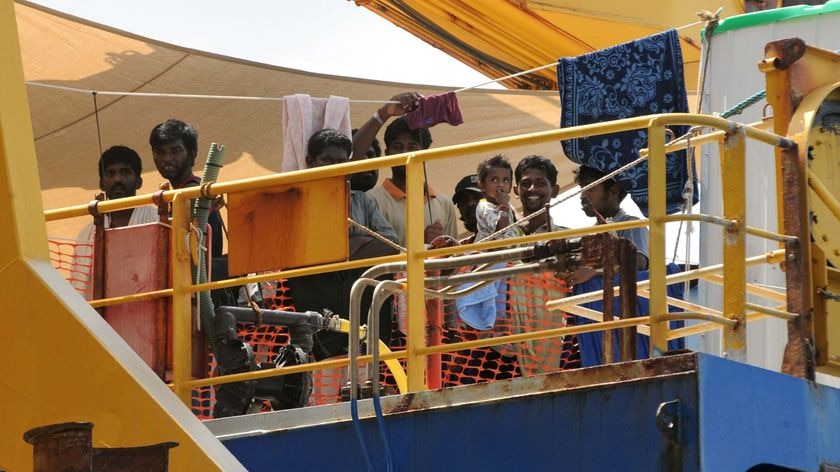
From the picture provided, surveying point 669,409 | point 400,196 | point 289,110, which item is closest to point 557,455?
point 669,409

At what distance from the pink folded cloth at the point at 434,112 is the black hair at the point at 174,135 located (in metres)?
1.47

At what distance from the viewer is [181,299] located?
688 cm

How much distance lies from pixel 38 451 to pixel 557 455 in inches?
97.6

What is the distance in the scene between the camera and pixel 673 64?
9828 millimetres

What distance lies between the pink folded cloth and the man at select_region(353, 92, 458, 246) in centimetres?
5

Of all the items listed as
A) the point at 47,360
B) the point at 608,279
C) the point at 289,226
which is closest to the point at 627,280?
the point at 608,279

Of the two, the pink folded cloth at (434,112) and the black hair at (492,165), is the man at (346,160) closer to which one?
the pink folded cloth at (434,112)

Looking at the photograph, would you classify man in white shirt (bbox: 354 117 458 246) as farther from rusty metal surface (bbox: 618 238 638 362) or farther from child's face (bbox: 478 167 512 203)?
rusty metal surface (bbox: 618 238 638 362)

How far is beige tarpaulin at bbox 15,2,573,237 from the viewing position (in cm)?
1384

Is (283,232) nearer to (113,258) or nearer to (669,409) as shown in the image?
(113,258)

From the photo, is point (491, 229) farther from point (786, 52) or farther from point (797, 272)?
point (797, 272)

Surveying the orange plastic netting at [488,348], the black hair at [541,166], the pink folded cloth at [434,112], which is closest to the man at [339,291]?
the orange plastic netting at [488,348]

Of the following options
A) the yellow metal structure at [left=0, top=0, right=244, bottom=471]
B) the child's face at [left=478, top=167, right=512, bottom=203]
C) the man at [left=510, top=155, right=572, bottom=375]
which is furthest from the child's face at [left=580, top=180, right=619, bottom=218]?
the yellow metal structure at [left=0, top=0, right=244, bottom=471]

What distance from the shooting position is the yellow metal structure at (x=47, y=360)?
16.1 ft
